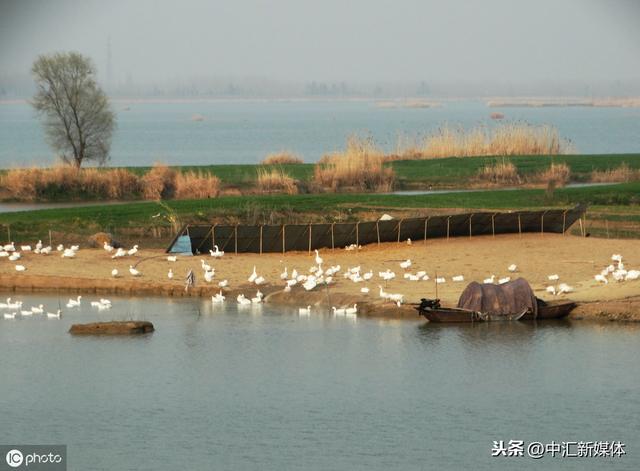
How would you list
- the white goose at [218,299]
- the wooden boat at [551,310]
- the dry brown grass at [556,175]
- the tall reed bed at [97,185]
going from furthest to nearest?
the dry brown grass at [556,175], the tall reed bed at [97,185], the white goose at [218,299], the wooden boat at [551,310]

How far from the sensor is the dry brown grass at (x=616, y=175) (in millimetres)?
60469

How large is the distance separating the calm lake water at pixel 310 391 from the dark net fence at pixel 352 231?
5338mm

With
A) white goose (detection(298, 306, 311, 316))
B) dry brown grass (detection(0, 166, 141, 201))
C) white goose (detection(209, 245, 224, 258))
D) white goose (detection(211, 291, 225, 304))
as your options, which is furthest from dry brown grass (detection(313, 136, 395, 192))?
white goose (detection(298, 306, 311, 316))

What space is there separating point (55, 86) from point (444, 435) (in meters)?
42.1

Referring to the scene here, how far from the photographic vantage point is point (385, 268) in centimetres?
3659

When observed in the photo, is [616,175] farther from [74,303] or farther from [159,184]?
[74,303]

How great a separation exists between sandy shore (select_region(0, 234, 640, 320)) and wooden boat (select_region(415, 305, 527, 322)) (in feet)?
3.67

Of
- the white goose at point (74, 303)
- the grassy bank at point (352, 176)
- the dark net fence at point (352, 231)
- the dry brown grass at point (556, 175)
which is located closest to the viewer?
the white goose at point (74, 303)

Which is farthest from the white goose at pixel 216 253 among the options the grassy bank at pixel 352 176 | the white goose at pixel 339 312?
the grassy bank at pixel 352 176

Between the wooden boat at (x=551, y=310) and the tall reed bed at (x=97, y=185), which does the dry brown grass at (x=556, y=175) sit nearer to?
the tall reed bed at (x=97, y=185)

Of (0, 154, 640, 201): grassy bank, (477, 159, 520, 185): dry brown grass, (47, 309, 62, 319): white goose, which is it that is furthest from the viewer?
(477, 159, 520, 185): dry brown grass

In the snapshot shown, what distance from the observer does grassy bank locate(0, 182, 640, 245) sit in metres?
42.2

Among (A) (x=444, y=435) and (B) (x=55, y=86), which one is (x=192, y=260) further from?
(B) (x=55, y=86)

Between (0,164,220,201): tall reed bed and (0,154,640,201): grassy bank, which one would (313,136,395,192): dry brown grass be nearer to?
(0,154,640,201): grassy bank
